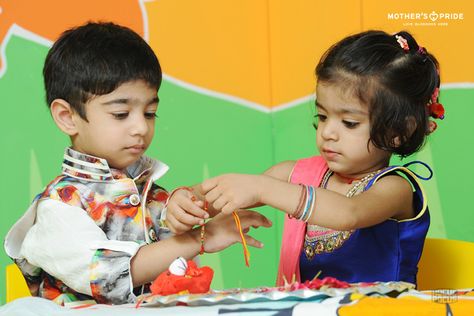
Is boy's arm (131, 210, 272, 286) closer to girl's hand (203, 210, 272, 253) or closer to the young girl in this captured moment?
girl's hand (203, 210, 272, 253)

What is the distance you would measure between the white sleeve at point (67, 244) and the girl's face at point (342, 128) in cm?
40

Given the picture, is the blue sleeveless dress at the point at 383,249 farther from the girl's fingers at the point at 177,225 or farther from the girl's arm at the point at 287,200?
the girl's fingers at the point at 177,225

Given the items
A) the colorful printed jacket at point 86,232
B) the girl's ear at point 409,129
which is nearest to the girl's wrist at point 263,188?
the colorful printed jacket at point 86,232

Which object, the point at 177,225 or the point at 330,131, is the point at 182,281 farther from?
the point at 330,131

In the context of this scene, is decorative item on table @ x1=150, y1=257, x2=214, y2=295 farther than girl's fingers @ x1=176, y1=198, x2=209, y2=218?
No

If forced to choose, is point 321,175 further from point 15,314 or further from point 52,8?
point 52,8

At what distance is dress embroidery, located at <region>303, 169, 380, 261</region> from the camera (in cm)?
153

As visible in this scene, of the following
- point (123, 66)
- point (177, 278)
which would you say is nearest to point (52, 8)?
point (123, 66)

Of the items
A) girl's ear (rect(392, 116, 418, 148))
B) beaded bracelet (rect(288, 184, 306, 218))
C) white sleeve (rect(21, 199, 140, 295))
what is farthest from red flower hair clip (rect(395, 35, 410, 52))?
white sleeve (rect(21, 199, 140, 295))

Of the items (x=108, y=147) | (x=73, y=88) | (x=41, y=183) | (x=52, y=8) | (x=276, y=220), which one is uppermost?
(x=52, y=8)

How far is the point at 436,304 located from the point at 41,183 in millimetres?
1790

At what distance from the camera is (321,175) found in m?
1.64

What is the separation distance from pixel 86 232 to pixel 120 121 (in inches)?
8.4

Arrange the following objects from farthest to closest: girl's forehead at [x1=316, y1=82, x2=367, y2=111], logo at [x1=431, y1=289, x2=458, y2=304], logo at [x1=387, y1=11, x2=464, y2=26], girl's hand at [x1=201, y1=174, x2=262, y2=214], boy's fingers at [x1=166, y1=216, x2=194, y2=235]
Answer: logo at [x1=387, y1=11, x2=464, y2=26]
girl's forehead at [x1=316, y1=82, x2=367, y2=111]
boy's fingers at [x1=166, y1=216, x2=194, y2=235]
girl's hand at [x1=201, y1=174, x2=262, y2=214]
logo at [x1=431, y1=289, x2=458, y2=304]
